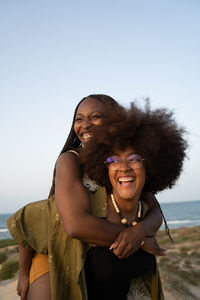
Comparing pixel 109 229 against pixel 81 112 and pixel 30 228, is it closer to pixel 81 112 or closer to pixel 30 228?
pixel 30 228

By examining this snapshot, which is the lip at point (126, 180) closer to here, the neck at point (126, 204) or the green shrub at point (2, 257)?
the neck at point (126, 204)

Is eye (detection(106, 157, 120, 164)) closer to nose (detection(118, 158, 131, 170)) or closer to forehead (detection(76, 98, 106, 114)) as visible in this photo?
nose (detection(118, 158, 131, 170))

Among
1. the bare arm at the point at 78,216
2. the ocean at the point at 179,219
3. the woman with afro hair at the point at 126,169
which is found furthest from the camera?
the ocean at the point at 179,219

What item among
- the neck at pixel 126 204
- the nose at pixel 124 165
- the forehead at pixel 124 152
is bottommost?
the neck at pixel 126 204

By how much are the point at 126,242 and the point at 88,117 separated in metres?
1.36

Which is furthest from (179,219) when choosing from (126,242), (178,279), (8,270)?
(126,242)

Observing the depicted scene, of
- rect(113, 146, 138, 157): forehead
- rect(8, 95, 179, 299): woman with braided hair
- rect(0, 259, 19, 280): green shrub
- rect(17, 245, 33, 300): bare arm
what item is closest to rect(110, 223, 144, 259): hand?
rect(8, 95, 179, 299): woman with braided hair

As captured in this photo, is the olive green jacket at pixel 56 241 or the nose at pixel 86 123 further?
the nose at pixel 86 123

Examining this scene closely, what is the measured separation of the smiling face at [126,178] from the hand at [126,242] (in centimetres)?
30

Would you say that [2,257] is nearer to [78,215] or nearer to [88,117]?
[88,117]

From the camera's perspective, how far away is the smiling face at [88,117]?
331 cm

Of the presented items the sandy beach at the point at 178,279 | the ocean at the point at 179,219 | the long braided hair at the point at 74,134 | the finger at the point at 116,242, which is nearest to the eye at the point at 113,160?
the finger at the point at 116,242

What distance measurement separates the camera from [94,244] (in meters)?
2.63

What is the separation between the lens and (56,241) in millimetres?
2732
